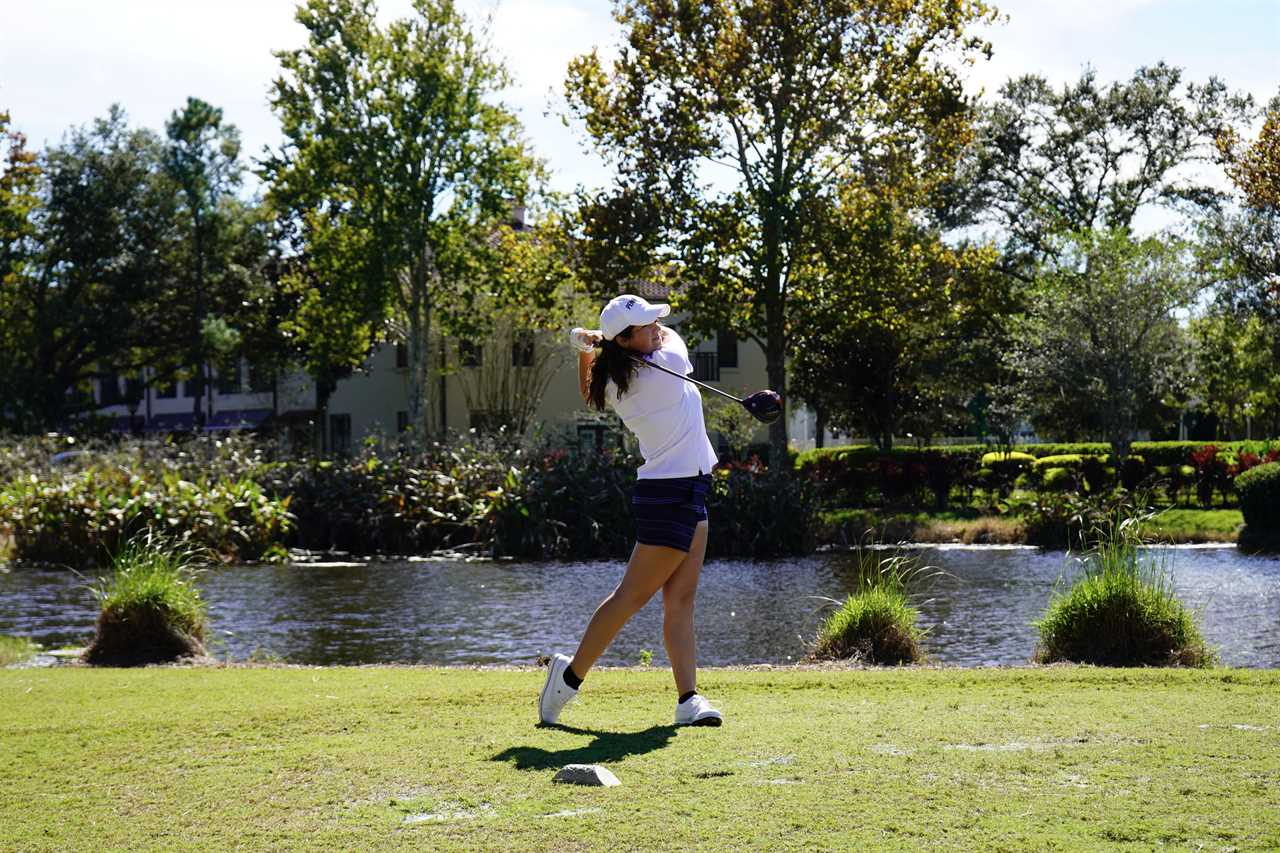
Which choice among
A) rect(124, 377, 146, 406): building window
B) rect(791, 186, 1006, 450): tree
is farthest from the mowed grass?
rect(124, 377, 146, 406): building window

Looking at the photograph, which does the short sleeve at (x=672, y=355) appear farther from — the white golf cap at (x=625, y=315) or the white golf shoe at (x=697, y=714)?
the white golf shoe at (x=697, y=714)

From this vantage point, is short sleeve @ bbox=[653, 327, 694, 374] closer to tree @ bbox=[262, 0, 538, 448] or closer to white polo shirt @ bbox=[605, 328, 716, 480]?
white polo shirt @ bbox=[605, 328, 716, 480]

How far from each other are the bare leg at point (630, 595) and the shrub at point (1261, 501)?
20.3 m

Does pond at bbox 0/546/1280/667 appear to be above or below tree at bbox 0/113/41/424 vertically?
below

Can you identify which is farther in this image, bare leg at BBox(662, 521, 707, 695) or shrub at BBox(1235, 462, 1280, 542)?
shrub at BBox(1235, 462, 1280, 542)

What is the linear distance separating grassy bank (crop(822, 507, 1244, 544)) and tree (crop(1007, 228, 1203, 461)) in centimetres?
664

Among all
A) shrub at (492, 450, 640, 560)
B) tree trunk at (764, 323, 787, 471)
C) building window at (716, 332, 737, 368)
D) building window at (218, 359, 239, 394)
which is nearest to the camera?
shrub at (492, 450, 640, 560)

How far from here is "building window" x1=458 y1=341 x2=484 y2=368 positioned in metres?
46.9

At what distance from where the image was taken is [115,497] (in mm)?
A: 23109

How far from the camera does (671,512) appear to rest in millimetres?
6098

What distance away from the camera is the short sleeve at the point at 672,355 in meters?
6.20

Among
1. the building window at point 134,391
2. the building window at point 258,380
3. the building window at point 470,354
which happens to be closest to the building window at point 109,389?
the building window at point 134,391

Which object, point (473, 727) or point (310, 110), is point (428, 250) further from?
→ point (473, 727)

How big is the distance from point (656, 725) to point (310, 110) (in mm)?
36433
